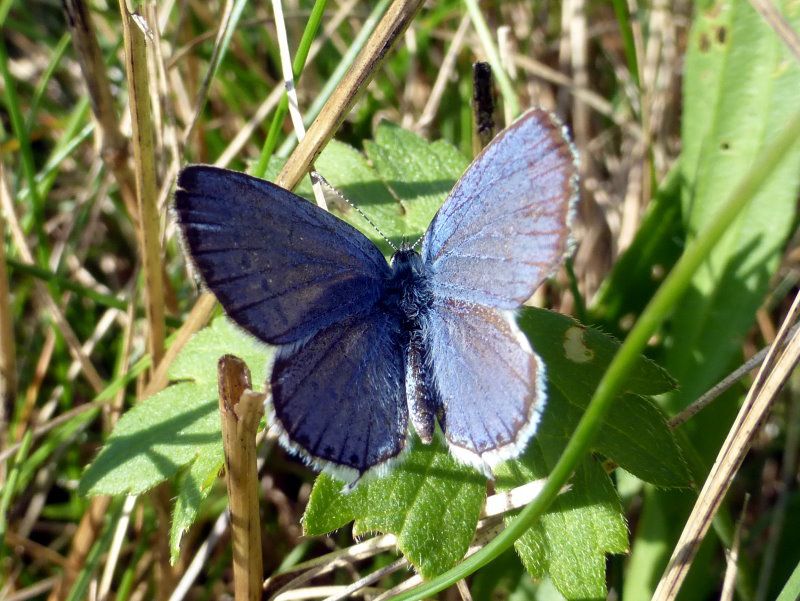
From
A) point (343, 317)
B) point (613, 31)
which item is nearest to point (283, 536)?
point (343, 317)

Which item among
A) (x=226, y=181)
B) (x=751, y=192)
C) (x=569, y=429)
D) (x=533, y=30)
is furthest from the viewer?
(x=533, y=30)

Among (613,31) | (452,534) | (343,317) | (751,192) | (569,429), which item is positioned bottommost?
(452,534)

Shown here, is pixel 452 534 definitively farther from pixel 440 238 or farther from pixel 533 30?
pixel 533 30

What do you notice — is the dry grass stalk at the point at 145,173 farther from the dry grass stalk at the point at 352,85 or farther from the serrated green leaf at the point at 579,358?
the serrated green leaf at the point at 579,358

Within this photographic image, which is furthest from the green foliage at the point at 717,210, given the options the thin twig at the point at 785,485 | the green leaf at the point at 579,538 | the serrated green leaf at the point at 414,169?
the serrated green leaf at the point at 414,169

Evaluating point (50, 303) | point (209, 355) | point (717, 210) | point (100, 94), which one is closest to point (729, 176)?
point (717, 210)

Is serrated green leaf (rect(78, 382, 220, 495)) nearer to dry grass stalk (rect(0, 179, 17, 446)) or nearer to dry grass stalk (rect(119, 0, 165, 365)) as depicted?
dry grass stalk (rect(119, 0, 165, 365))
